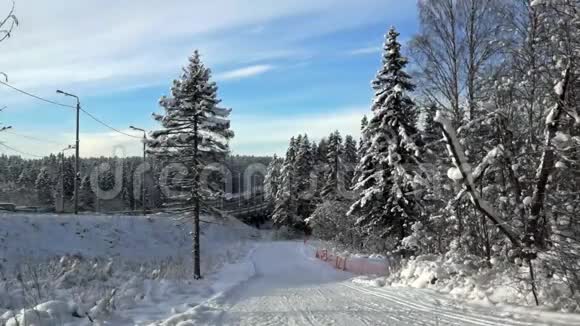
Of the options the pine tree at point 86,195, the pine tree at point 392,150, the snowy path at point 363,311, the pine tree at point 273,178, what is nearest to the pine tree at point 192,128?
the pine tree at point 392,150

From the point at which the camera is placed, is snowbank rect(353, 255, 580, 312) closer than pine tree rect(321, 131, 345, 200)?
Yes

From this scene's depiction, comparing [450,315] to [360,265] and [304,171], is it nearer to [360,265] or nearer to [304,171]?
[360,265]

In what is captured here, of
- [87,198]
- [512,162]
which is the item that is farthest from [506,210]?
[87,198]

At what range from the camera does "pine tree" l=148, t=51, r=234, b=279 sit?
921 inches

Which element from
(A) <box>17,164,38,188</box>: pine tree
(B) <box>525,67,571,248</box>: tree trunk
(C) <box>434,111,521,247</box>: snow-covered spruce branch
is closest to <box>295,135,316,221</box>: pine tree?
(B) <box>525,67,571,248</box>: tree trunk

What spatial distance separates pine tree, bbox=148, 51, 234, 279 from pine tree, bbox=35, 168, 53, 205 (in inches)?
2933

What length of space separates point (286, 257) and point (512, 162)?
98.4 ft

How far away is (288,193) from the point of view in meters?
64.9

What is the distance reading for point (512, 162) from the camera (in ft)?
31.6

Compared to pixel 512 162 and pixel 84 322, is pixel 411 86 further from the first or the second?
pixel 84 322

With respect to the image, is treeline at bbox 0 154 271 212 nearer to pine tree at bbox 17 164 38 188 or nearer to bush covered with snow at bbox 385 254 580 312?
pine tree at bbox 17 164 38 188

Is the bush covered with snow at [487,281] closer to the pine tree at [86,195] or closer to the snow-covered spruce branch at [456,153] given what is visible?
the snow-covered spruce branch at [456,153]

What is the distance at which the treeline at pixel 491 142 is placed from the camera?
247 inches

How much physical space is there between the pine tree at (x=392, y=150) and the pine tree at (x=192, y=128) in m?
7.78
